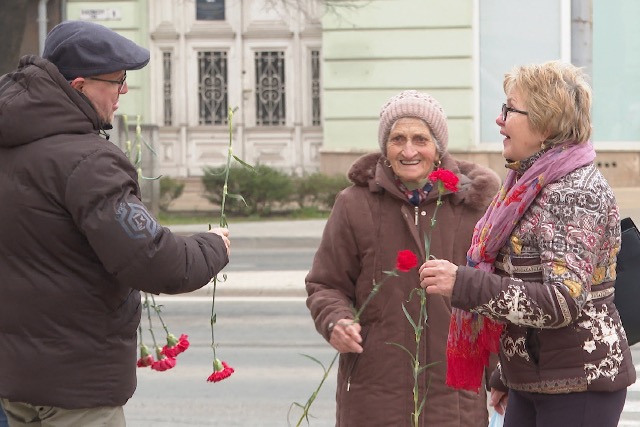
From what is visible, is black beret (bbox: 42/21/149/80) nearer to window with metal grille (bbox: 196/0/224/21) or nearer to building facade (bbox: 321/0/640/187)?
building facade (bbox: 321/0/640/187)

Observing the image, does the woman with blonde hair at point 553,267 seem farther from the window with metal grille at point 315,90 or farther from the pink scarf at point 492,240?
the window with metal grille at point 315,90

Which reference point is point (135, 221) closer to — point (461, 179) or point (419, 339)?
point (419, 339)

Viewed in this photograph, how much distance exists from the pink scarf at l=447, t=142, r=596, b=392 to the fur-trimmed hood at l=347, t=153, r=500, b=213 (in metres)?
0.58

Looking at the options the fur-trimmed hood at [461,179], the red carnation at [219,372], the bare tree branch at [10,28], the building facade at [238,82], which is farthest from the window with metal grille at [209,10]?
the red carnation at [219,372]

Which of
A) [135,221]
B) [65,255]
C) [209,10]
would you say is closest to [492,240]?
[135,221]

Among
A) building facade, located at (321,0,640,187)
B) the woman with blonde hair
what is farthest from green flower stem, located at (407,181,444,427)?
building facade, located at (321,0,640,187)

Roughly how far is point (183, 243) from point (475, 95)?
19.0m

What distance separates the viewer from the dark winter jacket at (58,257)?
342 centimetres

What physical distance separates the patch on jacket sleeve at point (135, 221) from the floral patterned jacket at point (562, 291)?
84 centimetres

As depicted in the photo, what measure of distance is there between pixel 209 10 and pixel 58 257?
20041mm

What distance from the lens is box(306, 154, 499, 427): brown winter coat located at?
432 cm

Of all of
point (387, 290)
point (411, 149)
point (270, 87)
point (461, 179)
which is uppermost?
point (270, 87)

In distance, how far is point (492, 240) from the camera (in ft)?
12.0

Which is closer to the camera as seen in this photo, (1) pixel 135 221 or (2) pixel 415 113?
(1) pixel 135 221
